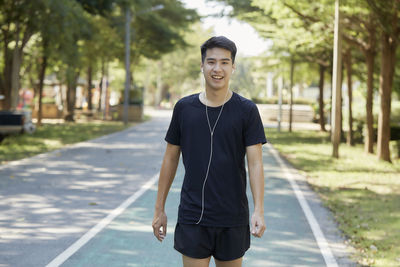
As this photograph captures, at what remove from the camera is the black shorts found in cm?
383

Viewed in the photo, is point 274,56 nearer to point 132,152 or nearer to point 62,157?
point 132,152

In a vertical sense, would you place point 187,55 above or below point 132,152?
above

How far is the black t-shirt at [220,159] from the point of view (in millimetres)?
3812

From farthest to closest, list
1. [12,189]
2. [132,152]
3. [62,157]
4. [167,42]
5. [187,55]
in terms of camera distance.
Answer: [187,55], [167,42], [132,152], [62,157], [12,189]

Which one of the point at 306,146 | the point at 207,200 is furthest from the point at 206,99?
the point at 306,146

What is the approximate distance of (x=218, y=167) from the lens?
3811 millimetres

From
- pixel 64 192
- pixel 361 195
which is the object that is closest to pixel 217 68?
pixel 64 192

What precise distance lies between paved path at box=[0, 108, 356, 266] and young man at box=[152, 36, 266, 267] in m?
3.13

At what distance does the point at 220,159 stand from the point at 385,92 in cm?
1598

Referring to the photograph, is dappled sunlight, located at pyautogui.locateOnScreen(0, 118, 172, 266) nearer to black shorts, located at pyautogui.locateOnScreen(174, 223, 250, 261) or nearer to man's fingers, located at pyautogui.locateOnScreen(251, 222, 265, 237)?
black shorts, located at pyautogui.locateOnScreen(174, 223, 250, 261)

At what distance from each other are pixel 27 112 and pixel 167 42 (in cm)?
2069

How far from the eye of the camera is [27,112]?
25.7 metres

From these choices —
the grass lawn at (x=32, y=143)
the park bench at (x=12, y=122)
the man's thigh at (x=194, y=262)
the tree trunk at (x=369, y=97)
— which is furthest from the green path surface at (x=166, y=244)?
the park bench at (x=12, y=122)

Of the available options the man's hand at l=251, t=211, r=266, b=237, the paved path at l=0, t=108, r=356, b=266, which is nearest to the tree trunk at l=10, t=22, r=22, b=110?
the paved path at l=0, t=108, r=356, b=266
